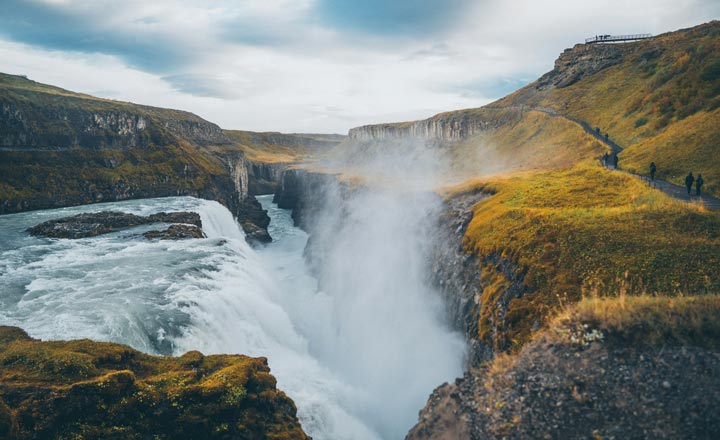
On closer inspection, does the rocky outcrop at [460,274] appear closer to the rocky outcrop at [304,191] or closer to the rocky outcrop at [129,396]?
the rocky outcrop at [129,396]

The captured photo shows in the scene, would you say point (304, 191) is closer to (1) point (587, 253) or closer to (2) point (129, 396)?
(1) point (587, 253)

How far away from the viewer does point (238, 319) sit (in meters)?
26.8

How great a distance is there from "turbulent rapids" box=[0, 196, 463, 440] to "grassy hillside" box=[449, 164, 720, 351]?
7435mm

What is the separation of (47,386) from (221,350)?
10.8 metres

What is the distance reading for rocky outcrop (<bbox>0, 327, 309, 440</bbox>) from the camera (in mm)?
11797

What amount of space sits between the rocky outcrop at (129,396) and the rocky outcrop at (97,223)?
33.4 metres

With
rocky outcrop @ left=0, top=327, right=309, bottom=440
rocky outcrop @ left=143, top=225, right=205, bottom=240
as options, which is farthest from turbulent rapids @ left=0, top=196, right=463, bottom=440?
rocky outcrop @ left=0, top=327, right=309, bottom=440

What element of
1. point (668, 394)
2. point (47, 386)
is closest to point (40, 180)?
point (47, 386)

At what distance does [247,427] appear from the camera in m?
14.1

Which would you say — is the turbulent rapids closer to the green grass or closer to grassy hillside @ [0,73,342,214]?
the green grass

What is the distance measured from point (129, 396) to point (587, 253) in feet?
69.6

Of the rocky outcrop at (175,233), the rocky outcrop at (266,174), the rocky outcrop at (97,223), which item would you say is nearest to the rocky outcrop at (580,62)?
the rocky outcrop at (175,233)

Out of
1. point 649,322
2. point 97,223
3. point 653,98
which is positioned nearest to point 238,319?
point 649,322

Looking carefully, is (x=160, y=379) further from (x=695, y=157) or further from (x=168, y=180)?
(x=168, y=180)
